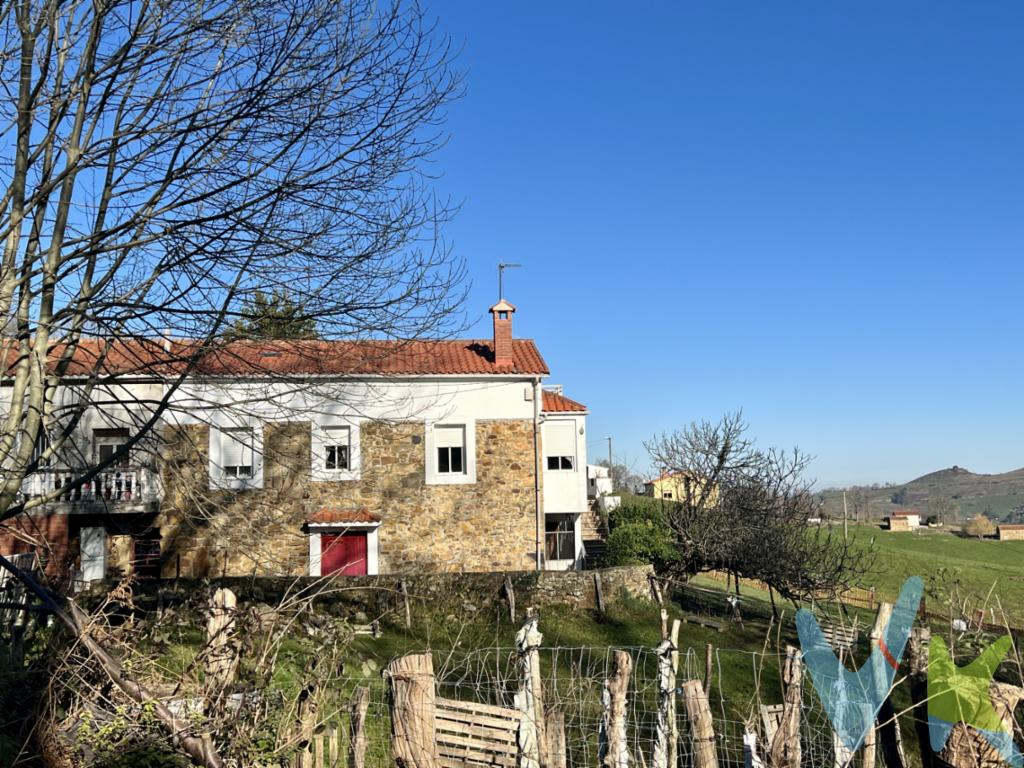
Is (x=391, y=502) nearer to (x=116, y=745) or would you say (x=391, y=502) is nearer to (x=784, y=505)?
(x=784, y=505)

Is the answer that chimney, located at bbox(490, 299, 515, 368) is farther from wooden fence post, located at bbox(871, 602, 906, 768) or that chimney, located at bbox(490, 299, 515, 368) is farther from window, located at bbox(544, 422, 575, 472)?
wooden fence post, located at bbox(871, 602, 906, 768)

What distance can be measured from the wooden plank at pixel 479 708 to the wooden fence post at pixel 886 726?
80.2 inches

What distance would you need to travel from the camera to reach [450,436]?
19.2 metres

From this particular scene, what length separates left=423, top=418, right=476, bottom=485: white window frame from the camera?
1892 cm

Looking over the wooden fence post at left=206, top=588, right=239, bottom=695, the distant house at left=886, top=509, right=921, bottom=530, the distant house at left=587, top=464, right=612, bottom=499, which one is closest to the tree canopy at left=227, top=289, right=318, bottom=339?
the wooden fence post at left=206, top=588, right=239, bottom=695

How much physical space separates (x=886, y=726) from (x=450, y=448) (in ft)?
50.3

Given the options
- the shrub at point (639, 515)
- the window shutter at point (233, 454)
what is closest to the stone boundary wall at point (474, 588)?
the shrub at point (639, 515)

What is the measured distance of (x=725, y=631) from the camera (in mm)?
16469

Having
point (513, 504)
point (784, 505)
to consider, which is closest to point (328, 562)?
point (513, 504)

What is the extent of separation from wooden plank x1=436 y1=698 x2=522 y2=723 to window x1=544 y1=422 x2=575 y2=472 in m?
15.3

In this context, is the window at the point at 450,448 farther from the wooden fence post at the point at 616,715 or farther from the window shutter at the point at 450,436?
the wooden fence post at the point at 616,715

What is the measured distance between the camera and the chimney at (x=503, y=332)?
1964 cm

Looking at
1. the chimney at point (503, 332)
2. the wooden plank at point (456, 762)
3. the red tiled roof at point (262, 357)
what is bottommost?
the wooden plank at point (456, 762)

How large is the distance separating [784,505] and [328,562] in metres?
11.4
